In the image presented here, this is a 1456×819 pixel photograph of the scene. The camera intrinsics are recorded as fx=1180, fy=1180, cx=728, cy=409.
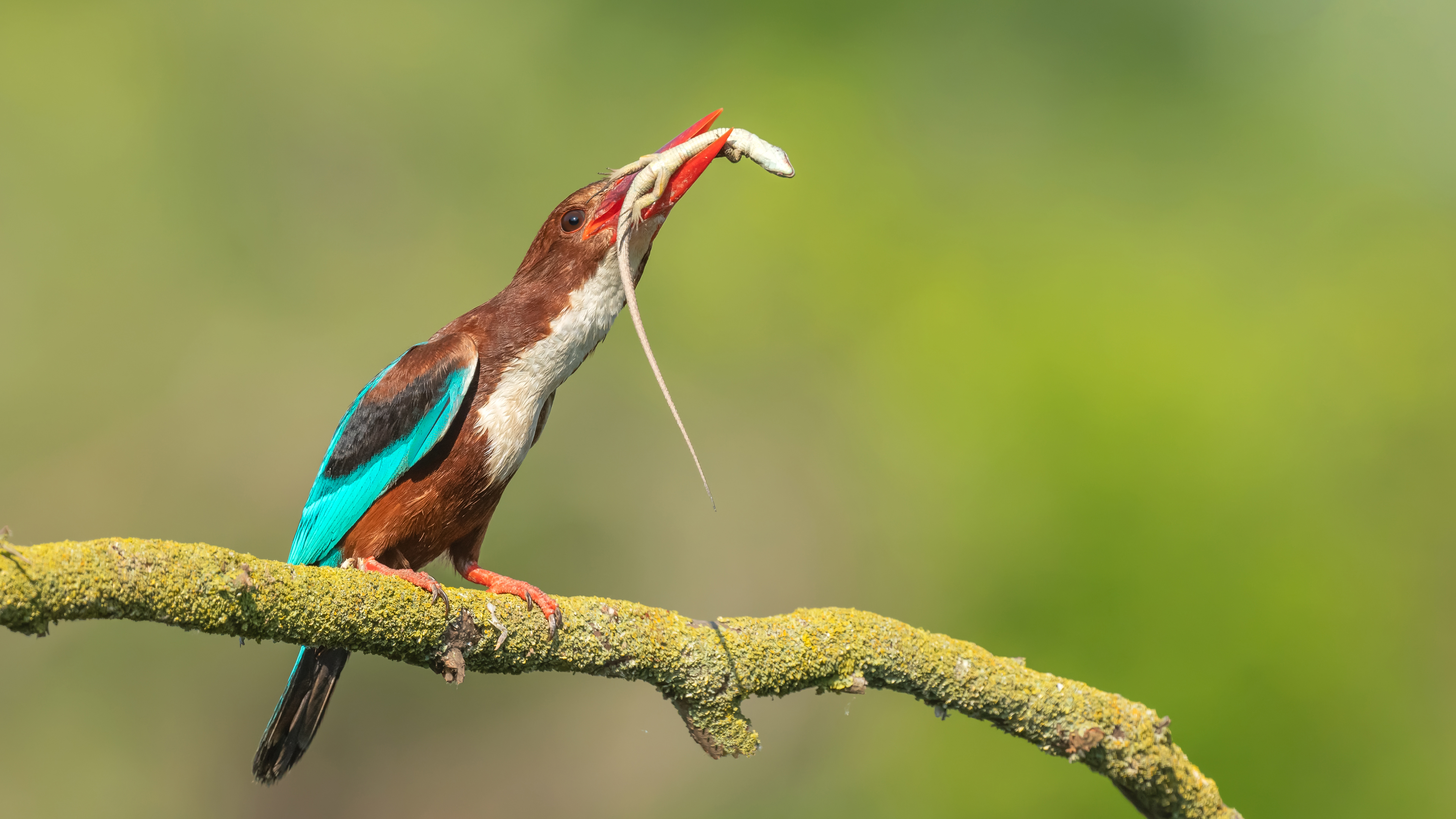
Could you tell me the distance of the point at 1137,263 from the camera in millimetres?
13633

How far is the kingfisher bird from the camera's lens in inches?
116

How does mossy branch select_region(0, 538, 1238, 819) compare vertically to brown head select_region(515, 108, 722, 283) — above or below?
below

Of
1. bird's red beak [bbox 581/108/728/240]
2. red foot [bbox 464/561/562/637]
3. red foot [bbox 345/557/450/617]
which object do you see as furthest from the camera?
bird's red beak [bbox 581/108/728/240]

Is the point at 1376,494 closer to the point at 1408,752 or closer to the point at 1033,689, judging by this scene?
the point at 1408,752

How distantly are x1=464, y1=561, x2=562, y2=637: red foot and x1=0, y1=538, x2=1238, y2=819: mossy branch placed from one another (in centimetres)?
2

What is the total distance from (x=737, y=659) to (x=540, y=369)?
1.01 metres

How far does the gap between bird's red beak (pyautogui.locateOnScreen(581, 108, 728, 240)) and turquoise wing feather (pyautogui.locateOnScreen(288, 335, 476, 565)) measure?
47cm

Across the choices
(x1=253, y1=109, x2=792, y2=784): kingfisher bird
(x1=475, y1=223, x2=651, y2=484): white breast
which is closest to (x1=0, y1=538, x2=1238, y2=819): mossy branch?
(x1=253, y1=109, x2=792, y2=784): kingfisher bird

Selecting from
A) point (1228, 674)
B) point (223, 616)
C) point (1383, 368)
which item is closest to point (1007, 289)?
point (1383, 368)

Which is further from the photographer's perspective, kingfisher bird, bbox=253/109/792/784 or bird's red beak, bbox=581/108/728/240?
bird's red beak, bbox=581/108/728/240

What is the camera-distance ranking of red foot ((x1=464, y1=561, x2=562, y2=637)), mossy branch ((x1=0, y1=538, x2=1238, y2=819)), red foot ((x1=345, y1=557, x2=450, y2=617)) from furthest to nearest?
1. red foot ((x1=464, y1=561, x2=562, y2=637))
2. red foot ((x1=345, y1=557, x2=450, y2=617))
3. mossy branch ((x1=0, y1=538, x2=1238, y2=819))

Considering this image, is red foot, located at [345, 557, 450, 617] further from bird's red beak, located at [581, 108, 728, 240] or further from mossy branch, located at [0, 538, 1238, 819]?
bird's red beak, located at [581, 108, 728, 240]

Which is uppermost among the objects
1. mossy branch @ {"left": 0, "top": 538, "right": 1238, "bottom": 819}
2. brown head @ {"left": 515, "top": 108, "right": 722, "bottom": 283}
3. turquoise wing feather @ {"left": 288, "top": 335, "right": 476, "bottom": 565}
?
brown head @ {"left": 515, "top": 108, "right": 722, "bottom": 283}

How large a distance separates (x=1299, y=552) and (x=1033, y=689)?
9361 millimetres
